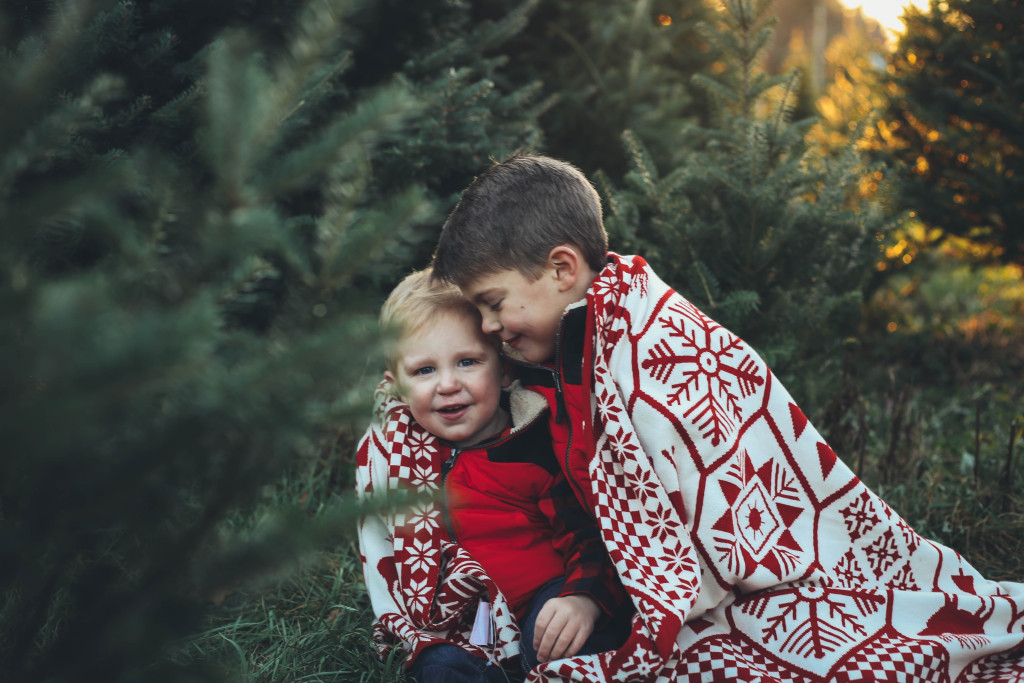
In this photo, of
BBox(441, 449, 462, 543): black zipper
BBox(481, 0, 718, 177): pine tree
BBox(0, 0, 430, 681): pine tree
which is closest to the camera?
BBox(0, 0, 430, 681): pine tree

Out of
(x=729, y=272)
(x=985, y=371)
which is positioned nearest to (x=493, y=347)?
(x=729, y=272)

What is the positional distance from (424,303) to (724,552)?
105 cm

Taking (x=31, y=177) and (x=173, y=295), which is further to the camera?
(x=31, y=177)

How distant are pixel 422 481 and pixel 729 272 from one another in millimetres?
1517

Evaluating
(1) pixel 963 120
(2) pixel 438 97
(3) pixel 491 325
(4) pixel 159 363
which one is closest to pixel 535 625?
(3) pixel 491 325

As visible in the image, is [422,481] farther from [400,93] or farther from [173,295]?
[400,93]

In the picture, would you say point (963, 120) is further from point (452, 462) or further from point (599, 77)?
point (452, 462)

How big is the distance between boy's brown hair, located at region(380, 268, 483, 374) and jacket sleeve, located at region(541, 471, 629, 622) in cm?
55

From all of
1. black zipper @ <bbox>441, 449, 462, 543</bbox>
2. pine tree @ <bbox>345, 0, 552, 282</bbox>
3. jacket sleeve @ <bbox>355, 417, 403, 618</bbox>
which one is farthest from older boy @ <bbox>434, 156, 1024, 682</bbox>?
pine tree @ <bbox>345, 0, 552, 282</bbox>

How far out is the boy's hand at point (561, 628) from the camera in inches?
71.7

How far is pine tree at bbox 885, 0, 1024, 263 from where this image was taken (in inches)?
151

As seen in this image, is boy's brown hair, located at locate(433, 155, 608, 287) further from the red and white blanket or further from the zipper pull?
the zipper pull

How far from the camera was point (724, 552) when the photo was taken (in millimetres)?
1831

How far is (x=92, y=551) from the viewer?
37.5 inches
